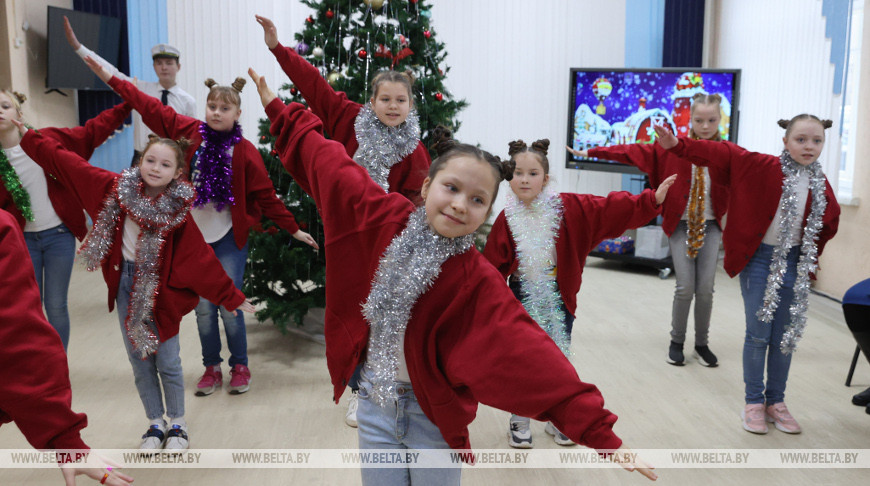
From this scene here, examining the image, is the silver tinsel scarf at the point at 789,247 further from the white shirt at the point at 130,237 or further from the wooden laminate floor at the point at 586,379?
the white shirt at the point at 130,237

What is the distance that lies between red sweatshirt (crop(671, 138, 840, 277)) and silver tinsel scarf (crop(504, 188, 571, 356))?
0.72 meters

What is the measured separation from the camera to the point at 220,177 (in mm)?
3266

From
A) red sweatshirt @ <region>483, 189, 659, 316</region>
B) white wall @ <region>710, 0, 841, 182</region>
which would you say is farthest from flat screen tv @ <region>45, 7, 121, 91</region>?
white wall @ <region>710, 0, 841, 182</region>

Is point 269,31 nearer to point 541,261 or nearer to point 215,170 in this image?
point 215,170

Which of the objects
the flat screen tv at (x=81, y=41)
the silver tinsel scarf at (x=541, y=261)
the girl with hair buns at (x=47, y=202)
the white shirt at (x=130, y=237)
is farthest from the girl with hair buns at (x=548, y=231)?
the flat screen tv at (x=81, y=41)

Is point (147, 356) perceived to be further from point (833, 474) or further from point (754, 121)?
point (754, 121)

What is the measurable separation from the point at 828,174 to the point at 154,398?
4.68 m

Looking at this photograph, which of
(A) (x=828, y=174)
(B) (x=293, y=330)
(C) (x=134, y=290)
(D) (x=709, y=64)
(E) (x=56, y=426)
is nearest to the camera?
(E) (x=56, y=426)

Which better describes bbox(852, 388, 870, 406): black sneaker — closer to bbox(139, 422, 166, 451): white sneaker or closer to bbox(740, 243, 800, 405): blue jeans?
bbox(740, 243, 800, 405): blue jeans

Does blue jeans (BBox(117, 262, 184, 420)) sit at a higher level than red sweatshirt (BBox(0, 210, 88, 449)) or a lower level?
lower

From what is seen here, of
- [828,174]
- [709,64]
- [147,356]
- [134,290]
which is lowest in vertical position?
[147,356]

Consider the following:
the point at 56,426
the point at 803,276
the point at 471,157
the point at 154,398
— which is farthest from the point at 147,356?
the point at 803,276

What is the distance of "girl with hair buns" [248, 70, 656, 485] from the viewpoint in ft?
4.80

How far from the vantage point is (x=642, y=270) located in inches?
260
